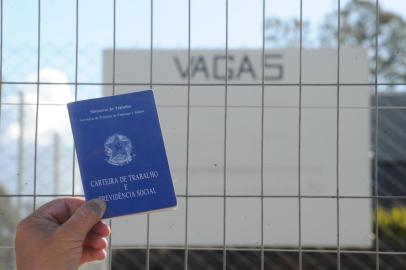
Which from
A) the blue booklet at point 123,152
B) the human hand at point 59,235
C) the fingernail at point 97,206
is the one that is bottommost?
the human hand at point 59,235

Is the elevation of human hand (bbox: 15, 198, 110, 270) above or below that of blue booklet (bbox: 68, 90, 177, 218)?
below

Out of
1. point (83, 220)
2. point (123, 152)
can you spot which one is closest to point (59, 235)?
point (83, 220)

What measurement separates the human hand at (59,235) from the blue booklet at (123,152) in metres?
0.06

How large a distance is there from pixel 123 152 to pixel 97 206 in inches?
6.0

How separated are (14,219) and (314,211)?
2.22 metres

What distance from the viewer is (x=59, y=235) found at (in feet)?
4.81

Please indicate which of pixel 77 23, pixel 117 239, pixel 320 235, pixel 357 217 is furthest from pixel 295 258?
pixel 77 23

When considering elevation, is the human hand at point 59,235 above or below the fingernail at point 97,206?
below

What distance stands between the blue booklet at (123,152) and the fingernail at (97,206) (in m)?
0.03

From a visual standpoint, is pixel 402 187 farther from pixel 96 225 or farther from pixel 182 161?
pixel 96 225

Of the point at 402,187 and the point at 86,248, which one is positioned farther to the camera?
the point at 402,187

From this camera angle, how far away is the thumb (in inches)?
57.1

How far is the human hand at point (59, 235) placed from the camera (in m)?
1.46

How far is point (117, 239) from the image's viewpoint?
6324mm
